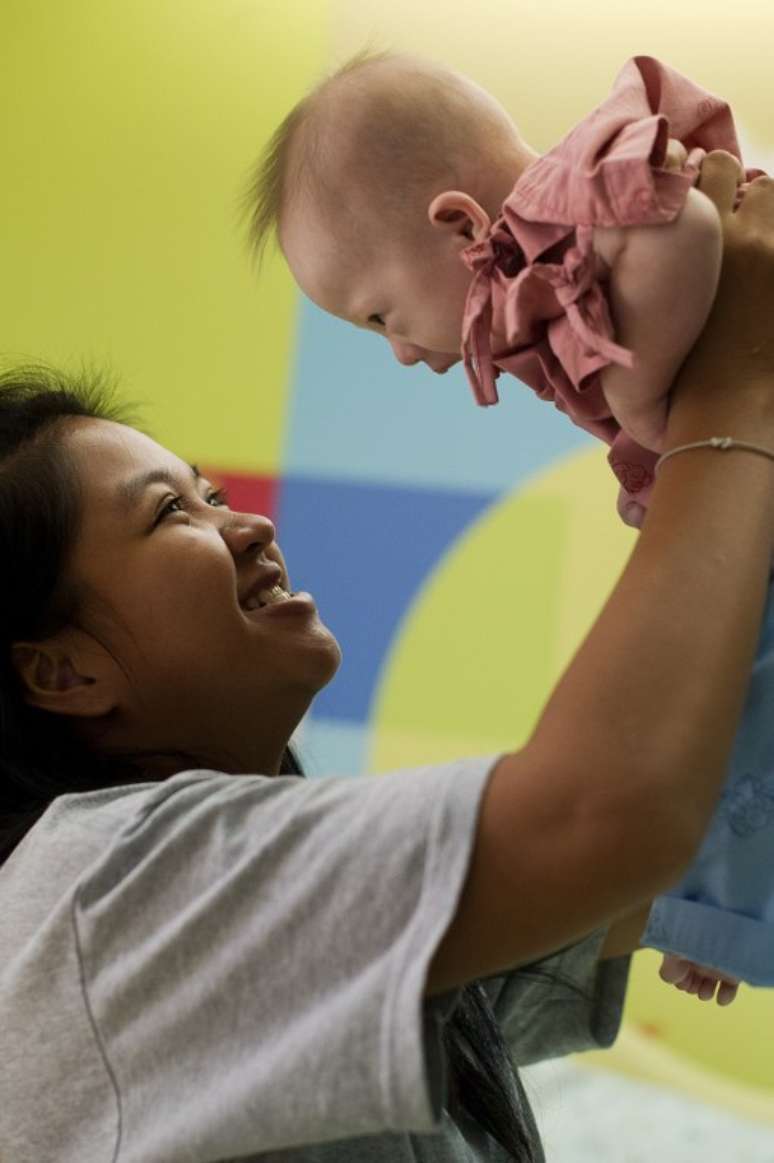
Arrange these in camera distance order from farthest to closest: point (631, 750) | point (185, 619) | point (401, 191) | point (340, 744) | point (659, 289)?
point (340, 744)
point (401, 191)
point (185, 619)
point (659, 289)
point (631, 750)

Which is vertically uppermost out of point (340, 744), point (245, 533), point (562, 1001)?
point (245, 533)

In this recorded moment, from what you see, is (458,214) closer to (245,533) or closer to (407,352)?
(407,352)

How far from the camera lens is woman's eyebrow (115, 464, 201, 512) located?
109cm

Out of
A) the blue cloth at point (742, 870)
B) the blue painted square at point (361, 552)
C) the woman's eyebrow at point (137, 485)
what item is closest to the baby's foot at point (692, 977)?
the blue cloth at point (742, 870)

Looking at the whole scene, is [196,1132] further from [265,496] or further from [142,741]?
[265,496]

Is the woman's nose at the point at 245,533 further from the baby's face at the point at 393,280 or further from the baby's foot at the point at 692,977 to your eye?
the baby's foot at the point at 692,977

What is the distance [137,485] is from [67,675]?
0.15 meters

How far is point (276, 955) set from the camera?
785 millimetres

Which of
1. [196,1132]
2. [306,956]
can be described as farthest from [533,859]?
[196,1132]

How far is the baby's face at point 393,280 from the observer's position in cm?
117

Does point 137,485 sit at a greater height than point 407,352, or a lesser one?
lesser

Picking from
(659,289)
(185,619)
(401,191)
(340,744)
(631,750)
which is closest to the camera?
(631,750)

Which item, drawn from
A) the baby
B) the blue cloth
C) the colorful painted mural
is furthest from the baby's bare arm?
the colorful painted mural

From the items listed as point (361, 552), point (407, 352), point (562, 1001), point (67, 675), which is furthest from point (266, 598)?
point (361, 552)
